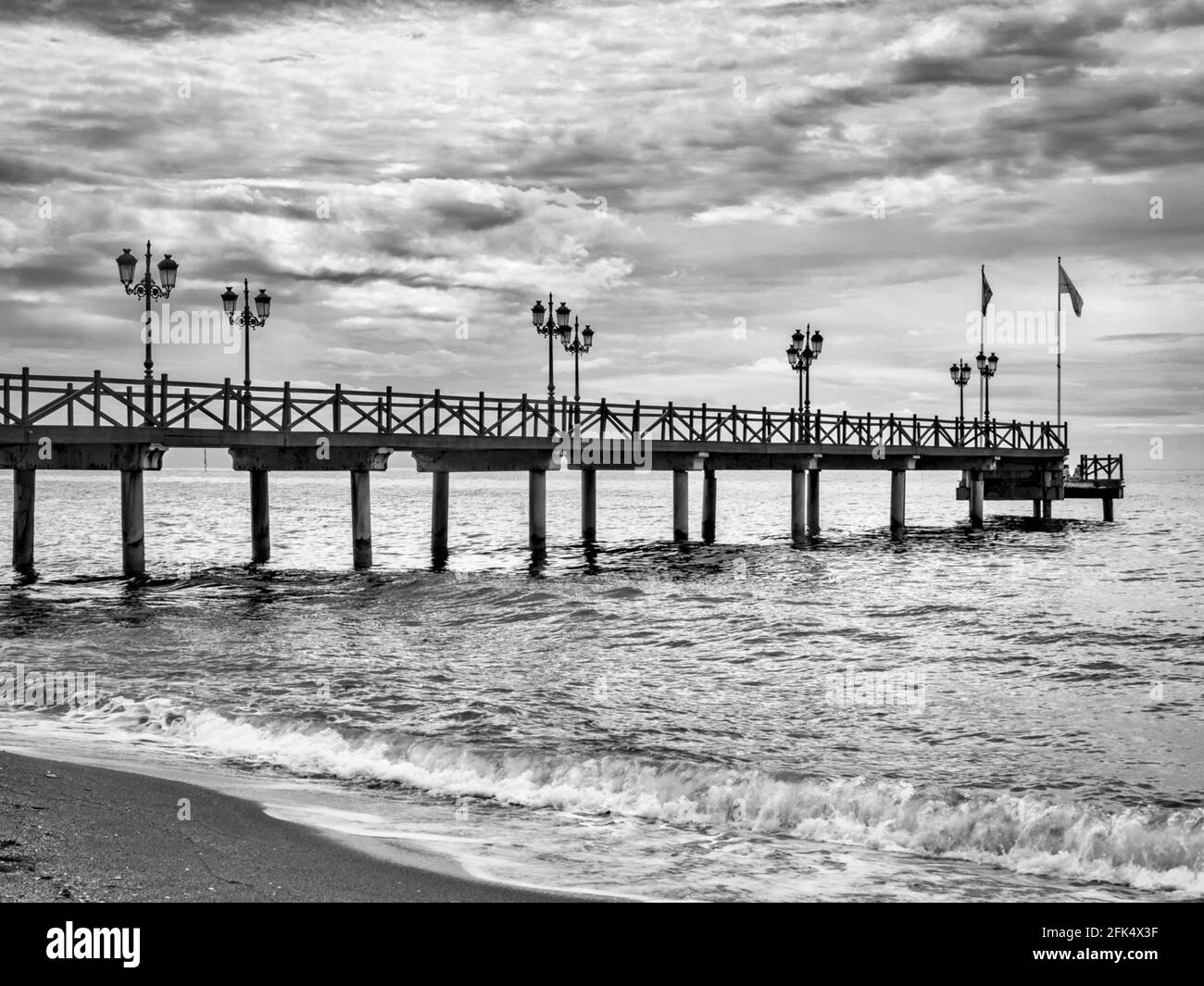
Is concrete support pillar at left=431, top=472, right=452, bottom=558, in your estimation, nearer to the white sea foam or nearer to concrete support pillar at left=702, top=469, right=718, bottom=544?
concrete support pillar at left=702, top=469, right=718, bottom=544

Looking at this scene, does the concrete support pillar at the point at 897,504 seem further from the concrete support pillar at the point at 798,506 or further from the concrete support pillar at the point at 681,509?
the concrete support pillar at the point at 681,509

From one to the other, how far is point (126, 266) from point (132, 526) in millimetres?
6656

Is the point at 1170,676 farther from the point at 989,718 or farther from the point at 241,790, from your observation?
the point at 241,790

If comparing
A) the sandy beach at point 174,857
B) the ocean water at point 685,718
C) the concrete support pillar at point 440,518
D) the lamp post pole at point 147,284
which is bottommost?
the ocean water at point 685,718

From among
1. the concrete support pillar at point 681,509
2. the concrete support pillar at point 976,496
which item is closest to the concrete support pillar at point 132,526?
the concrete support pillar at point 681,509

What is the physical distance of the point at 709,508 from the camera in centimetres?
4484

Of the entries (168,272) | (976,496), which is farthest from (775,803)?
(976,496)

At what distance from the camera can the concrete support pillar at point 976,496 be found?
179 ft

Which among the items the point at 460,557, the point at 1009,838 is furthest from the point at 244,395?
the point at 1009,838

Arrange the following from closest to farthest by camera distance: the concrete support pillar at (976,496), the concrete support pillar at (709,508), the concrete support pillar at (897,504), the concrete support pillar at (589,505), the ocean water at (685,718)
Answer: the ocean water at (685,718) < the concrete support pillar at (589,505) < the concrete support pillar at (709,508) < the concrete support pillar at (897,504) < the concrete support pillar at (976,496)

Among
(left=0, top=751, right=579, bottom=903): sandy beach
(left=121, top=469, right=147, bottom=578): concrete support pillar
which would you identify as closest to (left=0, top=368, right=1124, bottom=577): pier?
(left=121, top=469, right=147, bottom=578): concrete support pillar

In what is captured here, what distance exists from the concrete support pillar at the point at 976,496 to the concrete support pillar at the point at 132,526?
38.8 meters
